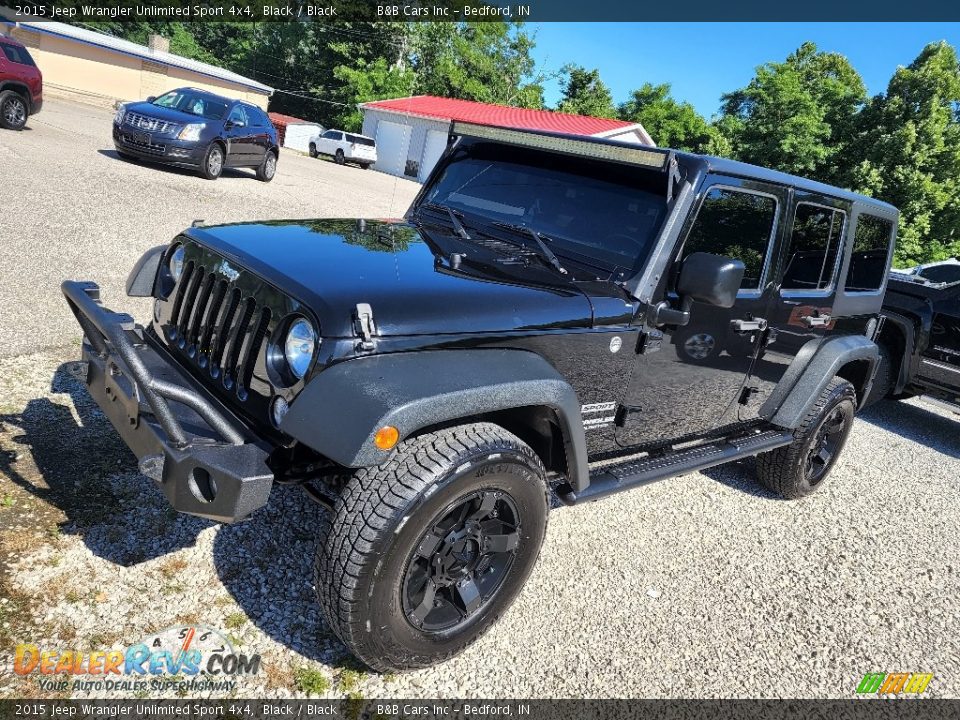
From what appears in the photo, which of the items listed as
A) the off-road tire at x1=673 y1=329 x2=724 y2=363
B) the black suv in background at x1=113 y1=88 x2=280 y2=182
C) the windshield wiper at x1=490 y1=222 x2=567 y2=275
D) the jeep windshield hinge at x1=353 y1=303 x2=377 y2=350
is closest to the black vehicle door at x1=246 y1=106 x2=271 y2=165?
the black suv in background at x1=113 y1=88 x2=280 y2=182

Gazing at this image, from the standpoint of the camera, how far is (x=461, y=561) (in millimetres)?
2604

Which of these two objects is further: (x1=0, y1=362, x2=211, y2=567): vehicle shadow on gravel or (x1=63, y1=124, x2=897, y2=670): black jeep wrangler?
(x1=0, y1=362, x2=211, y2=567): vehicle shadow on gravel

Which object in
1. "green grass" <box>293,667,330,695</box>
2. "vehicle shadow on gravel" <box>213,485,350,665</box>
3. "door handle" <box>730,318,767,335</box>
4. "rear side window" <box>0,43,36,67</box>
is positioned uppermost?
"rear side window" <box>0,43,36,67</box>

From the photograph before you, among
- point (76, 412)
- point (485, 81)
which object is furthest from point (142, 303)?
point (485, 81)

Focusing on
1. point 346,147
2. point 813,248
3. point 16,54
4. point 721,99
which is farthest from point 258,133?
point 721,99

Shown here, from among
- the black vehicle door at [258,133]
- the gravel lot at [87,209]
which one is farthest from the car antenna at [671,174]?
the black vehicle door at [258,133]

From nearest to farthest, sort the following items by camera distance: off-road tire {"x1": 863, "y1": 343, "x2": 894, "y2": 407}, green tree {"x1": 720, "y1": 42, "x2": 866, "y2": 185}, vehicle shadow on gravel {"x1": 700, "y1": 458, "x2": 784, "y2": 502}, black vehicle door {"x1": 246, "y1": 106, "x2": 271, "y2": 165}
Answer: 1. vehicle shadow on gravel {"x1": 700, "y1": 458, "x2": 784, "y2": 502}
2. off-road tire {"x1": 863, "y1": 343, "x2": 894, "y2": 407}
3. black vehicle door {"x1": 246, "y1": 106, "x2": 271, "y2": 165}
4. green tree {"x1": 720, "y1": 42, "x2": 866, "y2": 185}

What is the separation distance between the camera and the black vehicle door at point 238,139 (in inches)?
514

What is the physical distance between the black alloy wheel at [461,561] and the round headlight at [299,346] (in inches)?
27.6

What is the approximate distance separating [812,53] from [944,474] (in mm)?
47028

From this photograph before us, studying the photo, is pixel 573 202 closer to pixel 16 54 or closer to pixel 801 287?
pixel 801 287

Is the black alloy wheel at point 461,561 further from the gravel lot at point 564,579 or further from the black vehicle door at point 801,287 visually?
the black vehicle door at point 801,287

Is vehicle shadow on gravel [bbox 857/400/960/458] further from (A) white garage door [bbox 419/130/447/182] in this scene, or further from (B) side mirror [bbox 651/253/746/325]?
(A) white garage door [bbox 419/130/447/182]

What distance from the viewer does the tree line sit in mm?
26500
